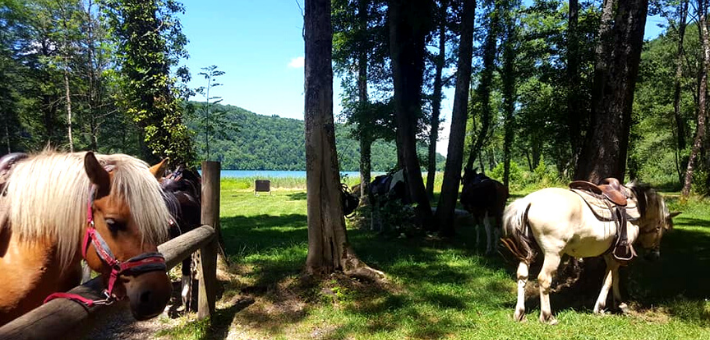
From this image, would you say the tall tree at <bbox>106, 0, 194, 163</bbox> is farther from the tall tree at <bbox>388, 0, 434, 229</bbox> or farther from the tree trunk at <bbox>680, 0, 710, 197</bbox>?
the tree trunk at <bbox>680, 0, 710, 197</bbox>

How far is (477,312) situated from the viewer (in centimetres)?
445

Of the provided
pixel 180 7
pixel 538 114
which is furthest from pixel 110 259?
pixel 538 114

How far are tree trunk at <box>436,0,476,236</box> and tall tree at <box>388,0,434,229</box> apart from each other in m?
0.52

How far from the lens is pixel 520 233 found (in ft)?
14.1

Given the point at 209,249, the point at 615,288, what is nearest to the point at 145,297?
the point at 209,249

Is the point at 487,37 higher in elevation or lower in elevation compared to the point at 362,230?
higher

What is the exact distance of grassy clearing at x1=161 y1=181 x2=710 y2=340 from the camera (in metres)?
3.88

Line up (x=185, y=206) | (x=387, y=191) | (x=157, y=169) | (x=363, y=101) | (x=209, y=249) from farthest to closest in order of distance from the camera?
(x=363, y=101) < (x=387, y=191) < (x=185, y=206) < (x=209, y=249) < (x=157, y=169)

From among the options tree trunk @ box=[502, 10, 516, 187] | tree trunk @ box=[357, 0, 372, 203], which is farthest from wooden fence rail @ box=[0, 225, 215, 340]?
tree trunk @ box=[502, 10, 516, 187]

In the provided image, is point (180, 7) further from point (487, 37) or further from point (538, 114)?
point (538, 114)

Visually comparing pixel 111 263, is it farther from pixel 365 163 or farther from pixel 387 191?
pixel 365 163

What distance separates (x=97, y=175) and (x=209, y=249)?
8.50 feet

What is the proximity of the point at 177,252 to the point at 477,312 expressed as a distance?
3.43 m

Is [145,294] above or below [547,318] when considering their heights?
above
